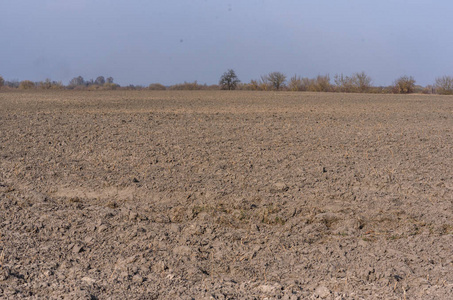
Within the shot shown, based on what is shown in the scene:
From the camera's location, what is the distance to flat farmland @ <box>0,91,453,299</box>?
4.87 m

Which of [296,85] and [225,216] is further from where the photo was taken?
[296,85]

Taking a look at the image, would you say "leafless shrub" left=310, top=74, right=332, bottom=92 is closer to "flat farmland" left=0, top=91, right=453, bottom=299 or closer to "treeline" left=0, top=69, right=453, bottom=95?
"treeline" left=0, top=69, right=453, bottom=95

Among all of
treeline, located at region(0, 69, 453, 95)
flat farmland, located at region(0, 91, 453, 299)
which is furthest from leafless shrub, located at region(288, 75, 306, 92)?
flat farmland, located at region(0, 91, 453, 299)

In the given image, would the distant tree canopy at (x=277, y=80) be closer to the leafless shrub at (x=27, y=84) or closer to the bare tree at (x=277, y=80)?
the bare tree at (x=277, y=80)

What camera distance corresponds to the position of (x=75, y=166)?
9.29 meters

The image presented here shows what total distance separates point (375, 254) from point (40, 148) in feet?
26.3

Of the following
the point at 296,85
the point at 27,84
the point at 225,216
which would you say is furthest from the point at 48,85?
the point at 225,216

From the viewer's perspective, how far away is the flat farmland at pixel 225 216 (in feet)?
16.0

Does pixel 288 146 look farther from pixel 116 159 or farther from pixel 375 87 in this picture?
pixel 375 87

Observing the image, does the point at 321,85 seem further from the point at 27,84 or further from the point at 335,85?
the point at 27,84

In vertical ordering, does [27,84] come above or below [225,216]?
above

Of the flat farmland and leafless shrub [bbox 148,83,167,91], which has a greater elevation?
leafless shrub [bbox 148,83,167,91]

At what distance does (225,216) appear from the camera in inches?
268

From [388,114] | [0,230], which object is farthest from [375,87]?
[0,230]
